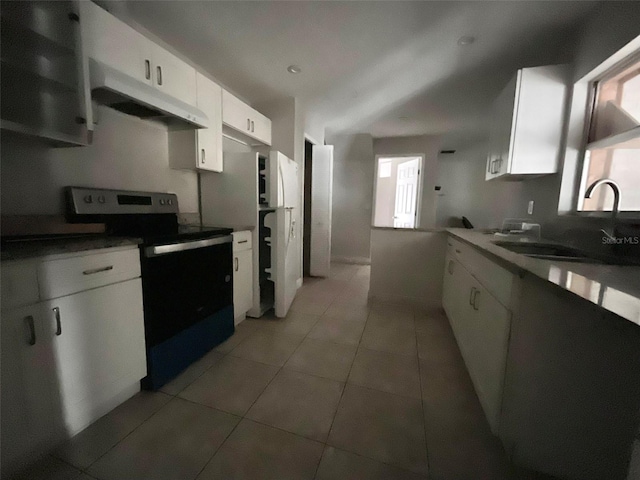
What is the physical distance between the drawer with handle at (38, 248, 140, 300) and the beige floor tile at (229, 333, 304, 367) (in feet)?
3.11

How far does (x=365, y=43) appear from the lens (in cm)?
190

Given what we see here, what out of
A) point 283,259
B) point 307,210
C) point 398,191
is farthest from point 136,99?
point 398,191

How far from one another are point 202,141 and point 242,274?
1.15 metres

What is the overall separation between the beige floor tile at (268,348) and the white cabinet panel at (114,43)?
1.95 metres

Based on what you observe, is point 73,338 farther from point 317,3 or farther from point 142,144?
point 317,3

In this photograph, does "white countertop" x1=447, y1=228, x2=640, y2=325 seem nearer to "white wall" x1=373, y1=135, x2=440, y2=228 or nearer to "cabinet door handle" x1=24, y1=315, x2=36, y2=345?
"cabinet door handle" x1=24, y1=315, x2=36, y2=345

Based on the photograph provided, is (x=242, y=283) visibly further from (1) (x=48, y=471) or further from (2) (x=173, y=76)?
(2) (x=173, y=76)

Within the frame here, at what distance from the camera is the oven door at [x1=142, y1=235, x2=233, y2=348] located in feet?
4.50

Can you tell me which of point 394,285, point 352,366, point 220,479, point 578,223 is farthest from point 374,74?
point 220,479

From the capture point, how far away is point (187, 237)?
1.54m

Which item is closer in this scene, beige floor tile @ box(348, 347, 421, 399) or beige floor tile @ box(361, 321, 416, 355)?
beige floor tile @ box(348, 347, 421, 399)

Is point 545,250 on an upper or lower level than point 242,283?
upper

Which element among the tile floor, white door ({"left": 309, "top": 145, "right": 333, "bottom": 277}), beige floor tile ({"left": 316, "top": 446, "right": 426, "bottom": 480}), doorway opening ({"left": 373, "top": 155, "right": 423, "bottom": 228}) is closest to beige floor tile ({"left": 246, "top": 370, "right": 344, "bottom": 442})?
the tile floor

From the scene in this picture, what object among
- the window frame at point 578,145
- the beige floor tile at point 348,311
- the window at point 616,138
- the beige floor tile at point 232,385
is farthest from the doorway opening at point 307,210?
the window at point 616,138
